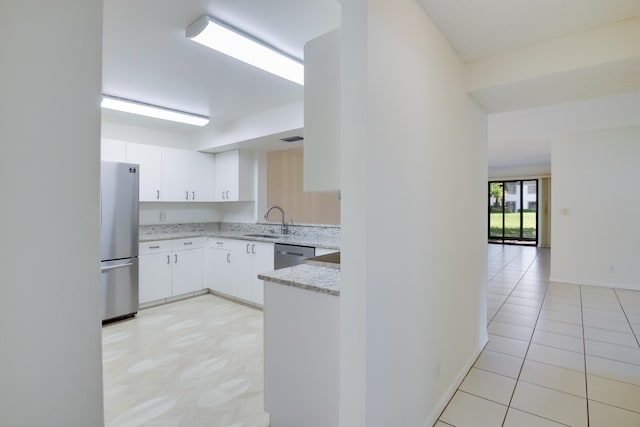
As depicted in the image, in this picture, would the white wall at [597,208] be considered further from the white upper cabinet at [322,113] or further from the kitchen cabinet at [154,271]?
the kitchen cabinet at [154,271]

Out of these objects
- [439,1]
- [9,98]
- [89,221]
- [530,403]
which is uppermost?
[439,1]

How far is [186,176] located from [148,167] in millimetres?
575

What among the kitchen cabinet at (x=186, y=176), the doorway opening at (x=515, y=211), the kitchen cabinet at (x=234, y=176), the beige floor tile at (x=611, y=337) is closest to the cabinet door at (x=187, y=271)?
the kitchen cabinet at (x=186, y=176)

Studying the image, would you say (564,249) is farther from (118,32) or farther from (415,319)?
(118,32)

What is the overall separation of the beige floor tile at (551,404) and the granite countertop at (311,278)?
158cm

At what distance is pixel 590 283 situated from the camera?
5.12m

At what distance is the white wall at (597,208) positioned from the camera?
4773 millimetres

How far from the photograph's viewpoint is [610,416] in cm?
198

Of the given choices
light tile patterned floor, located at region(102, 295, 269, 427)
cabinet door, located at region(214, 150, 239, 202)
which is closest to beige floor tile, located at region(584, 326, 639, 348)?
light tile patterned floor, located at region(102, 295, 269, 427)

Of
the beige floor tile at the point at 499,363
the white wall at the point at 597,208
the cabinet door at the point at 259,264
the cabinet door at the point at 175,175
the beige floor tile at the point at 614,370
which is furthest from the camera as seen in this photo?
the white wall at the point at 597,208

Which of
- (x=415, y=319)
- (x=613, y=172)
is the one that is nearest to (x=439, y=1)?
(x=415, y=319)

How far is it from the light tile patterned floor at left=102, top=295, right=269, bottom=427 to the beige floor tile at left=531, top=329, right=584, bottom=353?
2783 millimetres

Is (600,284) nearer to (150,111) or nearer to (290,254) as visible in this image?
(290,254)

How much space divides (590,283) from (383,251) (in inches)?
224
